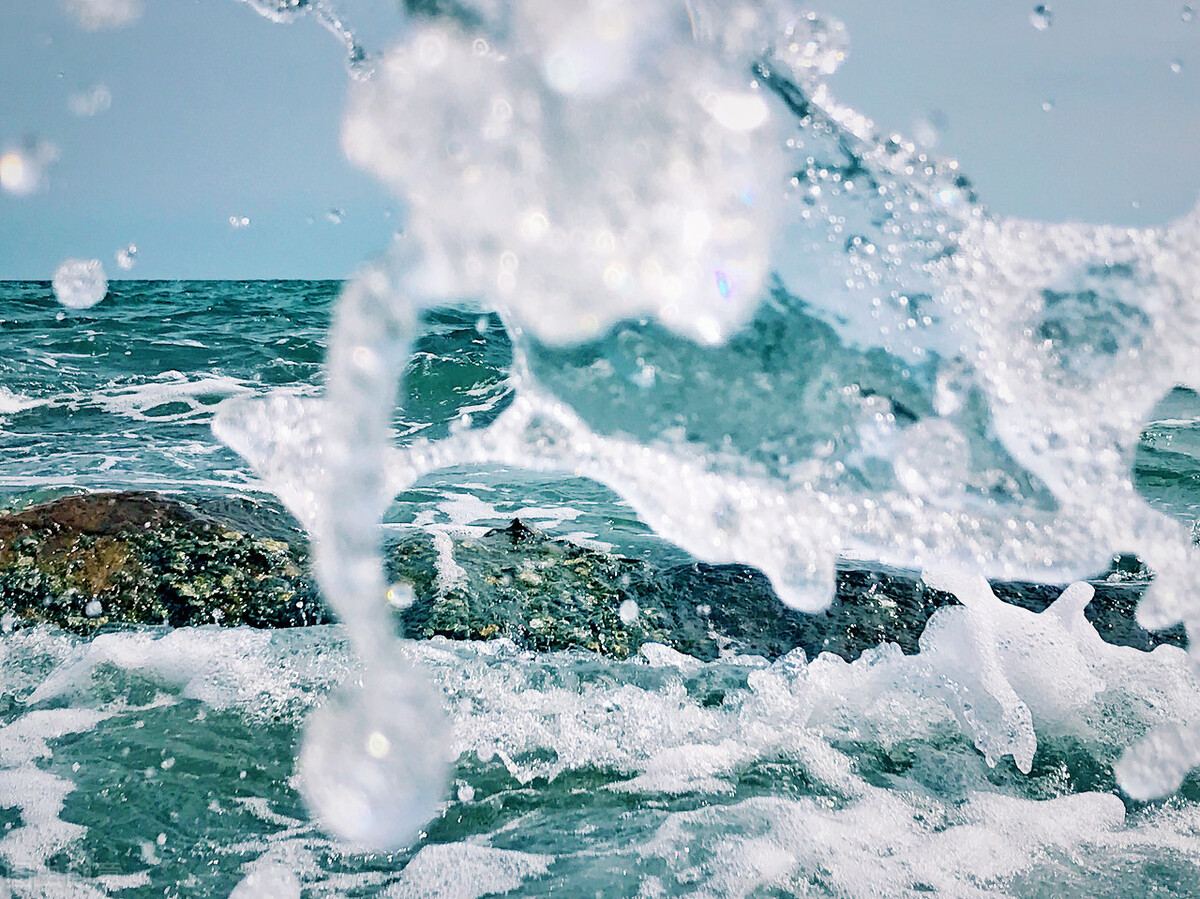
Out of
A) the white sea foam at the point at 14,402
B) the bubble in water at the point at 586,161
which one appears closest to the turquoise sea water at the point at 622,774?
the bubble in water at the point at 586,161

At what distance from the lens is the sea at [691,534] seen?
2234 millimetres

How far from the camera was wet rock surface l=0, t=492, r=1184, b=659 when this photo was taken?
3410mm

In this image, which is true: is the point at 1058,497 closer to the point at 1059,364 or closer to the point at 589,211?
the point at 1059,364

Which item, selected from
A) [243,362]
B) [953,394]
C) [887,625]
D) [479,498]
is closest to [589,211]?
[953,394]

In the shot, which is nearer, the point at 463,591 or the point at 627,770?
the point at 627,770

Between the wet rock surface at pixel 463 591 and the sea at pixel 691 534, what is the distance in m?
0.13

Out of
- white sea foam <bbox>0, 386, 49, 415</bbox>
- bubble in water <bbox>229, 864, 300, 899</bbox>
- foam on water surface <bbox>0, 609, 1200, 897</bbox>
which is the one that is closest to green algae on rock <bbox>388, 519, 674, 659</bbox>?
foam on water surface <bbox>0, 609, 1200, 897</bbox>

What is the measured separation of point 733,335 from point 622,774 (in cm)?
161

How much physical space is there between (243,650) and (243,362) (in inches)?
347

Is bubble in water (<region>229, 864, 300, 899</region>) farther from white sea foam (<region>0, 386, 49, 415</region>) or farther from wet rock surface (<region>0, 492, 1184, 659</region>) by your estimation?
white sea foam (<region>0, 386, 49, 415</region>)

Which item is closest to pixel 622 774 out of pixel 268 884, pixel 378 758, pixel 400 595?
pixel 378 758

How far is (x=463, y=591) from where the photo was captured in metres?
3.65

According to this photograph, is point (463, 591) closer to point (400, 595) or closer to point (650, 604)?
point (400, 595)

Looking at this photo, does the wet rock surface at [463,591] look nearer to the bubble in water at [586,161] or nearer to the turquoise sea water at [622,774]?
the turquoise sea water at [622,774]
